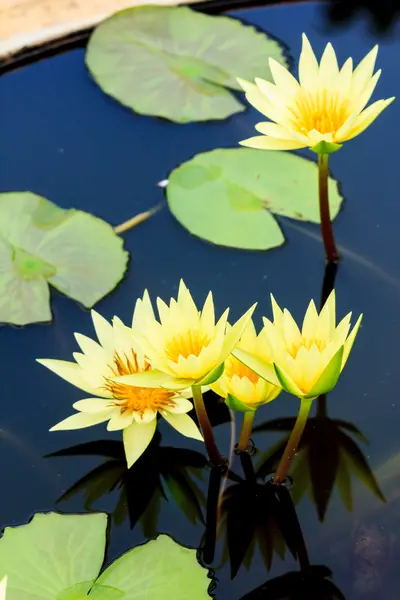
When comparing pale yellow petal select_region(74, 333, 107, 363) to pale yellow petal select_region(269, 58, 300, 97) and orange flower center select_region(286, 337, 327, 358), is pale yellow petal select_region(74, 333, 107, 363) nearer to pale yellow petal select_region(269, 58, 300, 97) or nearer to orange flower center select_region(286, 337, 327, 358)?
orange flower center select_region(286, 337, 327, 358)

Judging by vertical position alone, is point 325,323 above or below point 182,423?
above

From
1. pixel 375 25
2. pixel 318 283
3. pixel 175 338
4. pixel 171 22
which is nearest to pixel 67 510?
pixel 175 338

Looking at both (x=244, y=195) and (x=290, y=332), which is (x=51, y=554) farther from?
(x=244, y=195)

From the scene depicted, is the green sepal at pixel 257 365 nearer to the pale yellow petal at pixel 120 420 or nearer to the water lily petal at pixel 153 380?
the water lily petal at pixel 153 380

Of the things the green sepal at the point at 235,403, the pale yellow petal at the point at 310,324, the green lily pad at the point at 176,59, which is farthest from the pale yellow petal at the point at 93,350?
the green lily pad at the point at 176,59

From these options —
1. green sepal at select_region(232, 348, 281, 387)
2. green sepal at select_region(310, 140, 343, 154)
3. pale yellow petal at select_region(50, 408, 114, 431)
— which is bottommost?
pale yellow petal at select_region(50, 408, 114, 431)

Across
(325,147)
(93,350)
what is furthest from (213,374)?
(325,147)

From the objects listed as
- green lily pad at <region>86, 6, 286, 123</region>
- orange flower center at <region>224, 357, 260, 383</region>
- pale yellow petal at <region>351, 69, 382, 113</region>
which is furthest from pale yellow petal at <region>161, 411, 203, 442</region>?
green lily pad at <region>86, 6, 286, 123</region>
